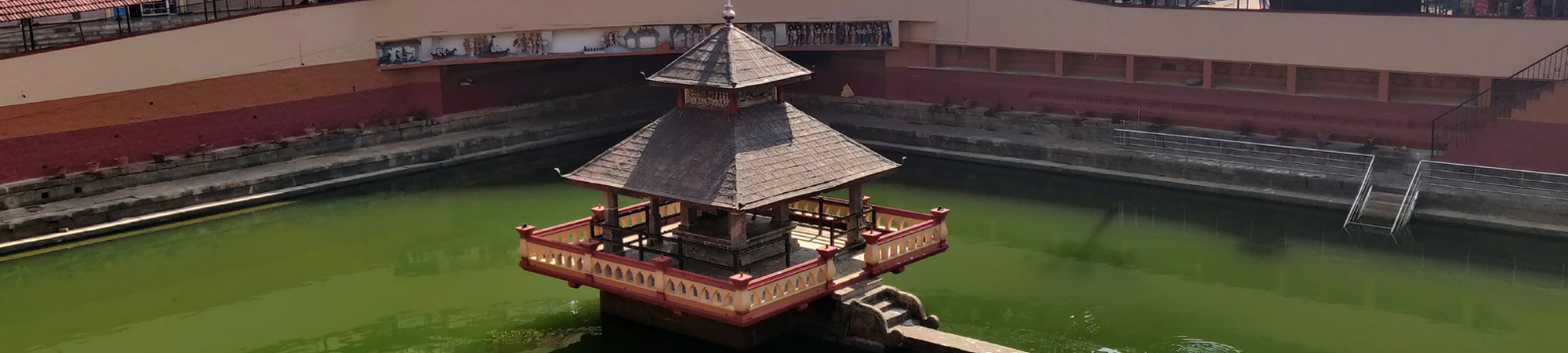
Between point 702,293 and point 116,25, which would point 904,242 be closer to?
point 702,293

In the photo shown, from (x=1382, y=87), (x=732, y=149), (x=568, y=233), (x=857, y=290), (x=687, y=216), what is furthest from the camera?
(x=1382, y=87)

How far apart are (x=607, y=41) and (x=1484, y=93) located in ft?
49.4

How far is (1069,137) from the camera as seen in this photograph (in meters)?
26.0

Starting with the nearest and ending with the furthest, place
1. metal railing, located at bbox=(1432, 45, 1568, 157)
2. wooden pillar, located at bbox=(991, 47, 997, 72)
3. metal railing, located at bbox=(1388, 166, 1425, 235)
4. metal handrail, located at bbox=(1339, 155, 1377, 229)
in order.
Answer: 1. metal railing, located at bbox=(1388, 166, 1425, 235)
2. metal handrail, located at bbox=(1339, 155, 1377, 229)
3. metal railing, located at bbox=(1432, 45, 1568, 157)
4. wooden pillar, located at bbox=(991, 47, 997, 72)

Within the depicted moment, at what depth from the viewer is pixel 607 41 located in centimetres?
2797

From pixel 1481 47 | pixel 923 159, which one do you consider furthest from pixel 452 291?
pixel 1481 47

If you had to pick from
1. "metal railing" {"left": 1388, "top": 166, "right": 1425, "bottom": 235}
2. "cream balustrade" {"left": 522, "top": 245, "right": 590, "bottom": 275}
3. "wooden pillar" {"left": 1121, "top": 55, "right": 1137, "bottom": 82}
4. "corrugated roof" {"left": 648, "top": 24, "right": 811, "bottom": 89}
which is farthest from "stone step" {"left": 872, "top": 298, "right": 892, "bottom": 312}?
"wooden pillar" {"left": 1121, "top": 55, "right": 1137, "bottom": 82}

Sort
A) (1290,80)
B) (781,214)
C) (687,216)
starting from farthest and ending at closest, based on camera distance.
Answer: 1. (1290,80)
2. (781,214)
3. (687,216)

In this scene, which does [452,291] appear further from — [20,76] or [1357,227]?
[1357,227]

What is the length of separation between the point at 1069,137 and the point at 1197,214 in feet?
15.7

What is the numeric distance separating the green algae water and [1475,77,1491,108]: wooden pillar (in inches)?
123

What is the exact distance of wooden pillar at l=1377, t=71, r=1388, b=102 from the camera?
2312 cm

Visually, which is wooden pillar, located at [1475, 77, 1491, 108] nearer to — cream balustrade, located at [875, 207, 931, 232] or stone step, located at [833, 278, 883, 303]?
cream balustrade, located at [875, 207, 931, 232]

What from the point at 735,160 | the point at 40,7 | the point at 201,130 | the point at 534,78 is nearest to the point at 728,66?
the point at 735,160
